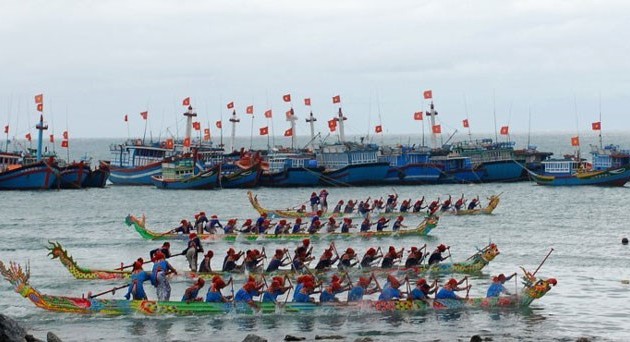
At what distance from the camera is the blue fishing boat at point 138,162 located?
101394 mm

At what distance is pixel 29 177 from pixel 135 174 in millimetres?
14996

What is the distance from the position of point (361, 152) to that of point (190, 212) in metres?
28.4

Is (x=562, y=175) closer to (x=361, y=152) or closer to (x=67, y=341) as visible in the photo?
(x=361, y=152)

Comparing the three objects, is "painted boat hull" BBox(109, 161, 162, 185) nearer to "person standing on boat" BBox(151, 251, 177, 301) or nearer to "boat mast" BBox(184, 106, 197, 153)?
"boat mast" BBox(184, 106, 197, 153)

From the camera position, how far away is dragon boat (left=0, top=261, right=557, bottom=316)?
95.6 feet

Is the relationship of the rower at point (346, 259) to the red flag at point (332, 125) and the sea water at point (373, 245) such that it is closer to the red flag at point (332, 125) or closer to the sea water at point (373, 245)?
the sea water at point (373, 245)

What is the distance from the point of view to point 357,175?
95.1 m

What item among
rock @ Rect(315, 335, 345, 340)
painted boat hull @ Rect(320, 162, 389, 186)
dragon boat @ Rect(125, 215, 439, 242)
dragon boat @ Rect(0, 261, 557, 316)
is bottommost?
rock @ Rect(315, 335, 345, 340)

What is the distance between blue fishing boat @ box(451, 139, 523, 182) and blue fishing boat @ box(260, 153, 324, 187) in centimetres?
1538

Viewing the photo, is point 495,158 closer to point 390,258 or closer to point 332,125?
point 332,125

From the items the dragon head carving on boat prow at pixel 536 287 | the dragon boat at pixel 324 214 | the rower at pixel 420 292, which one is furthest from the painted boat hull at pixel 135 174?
the dragon head carving on boat prow at pixel 536 287

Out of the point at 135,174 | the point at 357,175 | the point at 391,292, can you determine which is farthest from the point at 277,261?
the point at 135,174

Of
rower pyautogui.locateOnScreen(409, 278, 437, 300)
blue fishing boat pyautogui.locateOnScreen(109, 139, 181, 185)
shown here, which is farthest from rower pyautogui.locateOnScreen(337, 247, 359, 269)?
blue fishing boat pyautogui.locateOnScreen(109, 139, 181, 185)

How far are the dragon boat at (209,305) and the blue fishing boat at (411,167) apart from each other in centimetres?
6576
